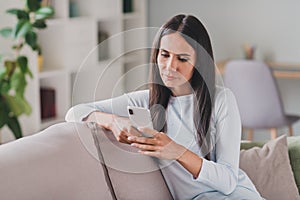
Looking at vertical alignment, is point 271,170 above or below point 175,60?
below

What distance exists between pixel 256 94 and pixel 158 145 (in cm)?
224

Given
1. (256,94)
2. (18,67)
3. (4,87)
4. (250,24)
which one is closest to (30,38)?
(18,67)

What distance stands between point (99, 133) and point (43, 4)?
2083mm

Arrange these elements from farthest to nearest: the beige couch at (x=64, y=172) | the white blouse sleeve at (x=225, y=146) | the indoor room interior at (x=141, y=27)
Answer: the indoor room interior at (x=141, y=27)
the white blouse sleeve at (x=225, y=146)
the beige couch at (x=64, y=172)

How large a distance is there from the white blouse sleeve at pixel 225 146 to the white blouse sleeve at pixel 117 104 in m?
0.23

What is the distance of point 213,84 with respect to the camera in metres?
1.82

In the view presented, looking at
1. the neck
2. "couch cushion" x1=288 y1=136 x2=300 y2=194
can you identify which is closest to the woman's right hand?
the neck

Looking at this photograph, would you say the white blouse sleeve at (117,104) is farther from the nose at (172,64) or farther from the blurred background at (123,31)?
the blurred background at (123,31)

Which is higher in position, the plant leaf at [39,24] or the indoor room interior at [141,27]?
the plant leaf at [39,24]

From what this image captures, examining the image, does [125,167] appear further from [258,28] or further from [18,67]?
[258,28]

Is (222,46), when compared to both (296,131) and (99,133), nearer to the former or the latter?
(296,131)

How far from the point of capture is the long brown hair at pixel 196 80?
1.74 m

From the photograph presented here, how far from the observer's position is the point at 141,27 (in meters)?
4.13

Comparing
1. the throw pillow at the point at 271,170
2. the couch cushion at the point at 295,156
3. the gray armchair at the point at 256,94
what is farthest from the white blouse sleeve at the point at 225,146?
the gray armchair at the point at 256,94
